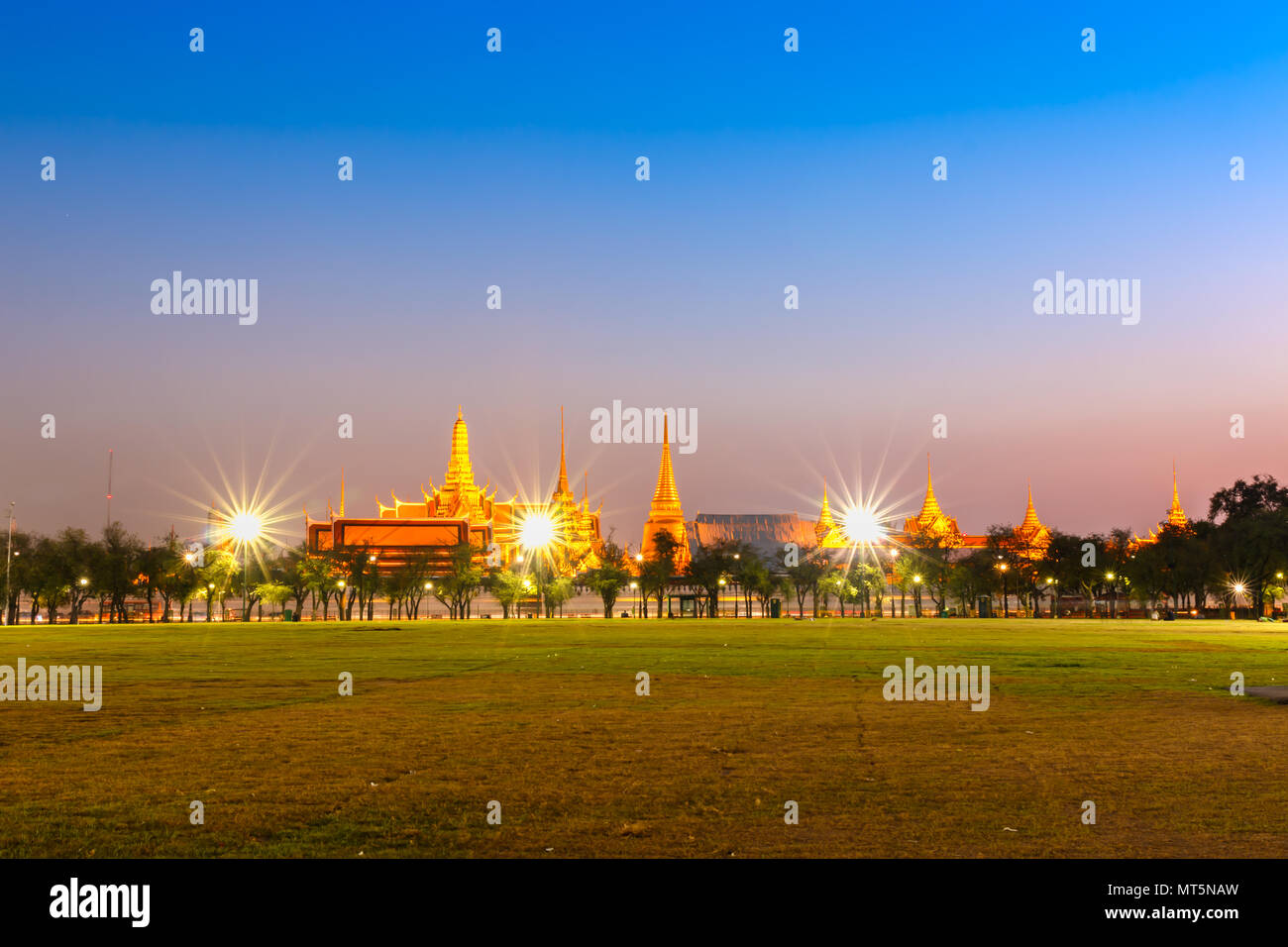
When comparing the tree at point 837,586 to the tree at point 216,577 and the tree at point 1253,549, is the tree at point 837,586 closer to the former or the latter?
the tree at point 1253,549

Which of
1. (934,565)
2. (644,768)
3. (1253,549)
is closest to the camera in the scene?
(644,768)

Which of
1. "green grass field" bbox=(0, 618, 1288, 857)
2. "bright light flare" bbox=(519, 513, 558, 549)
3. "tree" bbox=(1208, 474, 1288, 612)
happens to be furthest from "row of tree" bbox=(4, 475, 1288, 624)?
"green grass field" bbox=(0, 618, 1288, 857)

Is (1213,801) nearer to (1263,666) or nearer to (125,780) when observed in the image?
(125,780)

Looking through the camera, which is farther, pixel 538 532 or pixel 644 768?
pixel 538 532

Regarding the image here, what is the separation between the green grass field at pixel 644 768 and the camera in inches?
400

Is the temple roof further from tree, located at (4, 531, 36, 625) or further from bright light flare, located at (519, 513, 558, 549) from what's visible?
tree, located at (4, 531, 36, 625)

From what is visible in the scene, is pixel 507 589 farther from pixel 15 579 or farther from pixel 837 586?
pixel 15 579

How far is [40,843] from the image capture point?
9922 mm

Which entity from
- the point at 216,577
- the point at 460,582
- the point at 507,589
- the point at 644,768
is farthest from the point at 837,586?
the point at 644,768

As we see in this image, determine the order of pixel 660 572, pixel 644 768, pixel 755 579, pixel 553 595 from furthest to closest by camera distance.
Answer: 1. pixel 660 572
2. pixel 553 595
3. pixel 755 579
4. pixel 644 768

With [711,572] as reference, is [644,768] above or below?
below

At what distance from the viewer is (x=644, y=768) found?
557 inches
